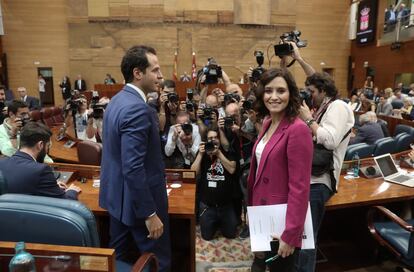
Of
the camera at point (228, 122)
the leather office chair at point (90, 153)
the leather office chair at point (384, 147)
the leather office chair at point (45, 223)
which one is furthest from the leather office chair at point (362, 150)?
the leather office chair at point (45, 223)

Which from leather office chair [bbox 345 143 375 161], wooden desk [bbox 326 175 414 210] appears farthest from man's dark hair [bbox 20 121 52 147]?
leather office chair [bbox 345 143 375 161]

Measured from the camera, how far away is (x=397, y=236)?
2305 mm

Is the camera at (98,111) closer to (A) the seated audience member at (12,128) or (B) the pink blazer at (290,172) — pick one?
(A) the seated audience member at (12,128)

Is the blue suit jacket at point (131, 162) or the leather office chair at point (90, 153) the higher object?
the blue suit jacket at point (131, 162)

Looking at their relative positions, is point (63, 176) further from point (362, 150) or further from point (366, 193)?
point (362, 150)

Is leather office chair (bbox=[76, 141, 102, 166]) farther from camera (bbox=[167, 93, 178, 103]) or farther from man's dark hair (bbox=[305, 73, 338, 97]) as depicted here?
man's dark hair (bbox=[305, 73, 338, 97])

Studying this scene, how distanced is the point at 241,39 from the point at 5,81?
9547 millimetres

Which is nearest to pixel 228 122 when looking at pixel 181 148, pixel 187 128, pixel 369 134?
pixel 187 128

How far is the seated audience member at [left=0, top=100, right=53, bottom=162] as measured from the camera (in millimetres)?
3293

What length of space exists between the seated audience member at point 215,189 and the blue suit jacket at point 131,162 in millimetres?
1166

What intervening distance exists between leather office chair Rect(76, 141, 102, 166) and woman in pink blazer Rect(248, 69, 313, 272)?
6.36 ft

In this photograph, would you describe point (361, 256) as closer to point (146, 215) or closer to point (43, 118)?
point (146, 215)

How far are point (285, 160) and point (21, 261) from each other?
114cm

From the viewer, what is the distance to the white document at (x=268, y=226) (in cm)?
154
